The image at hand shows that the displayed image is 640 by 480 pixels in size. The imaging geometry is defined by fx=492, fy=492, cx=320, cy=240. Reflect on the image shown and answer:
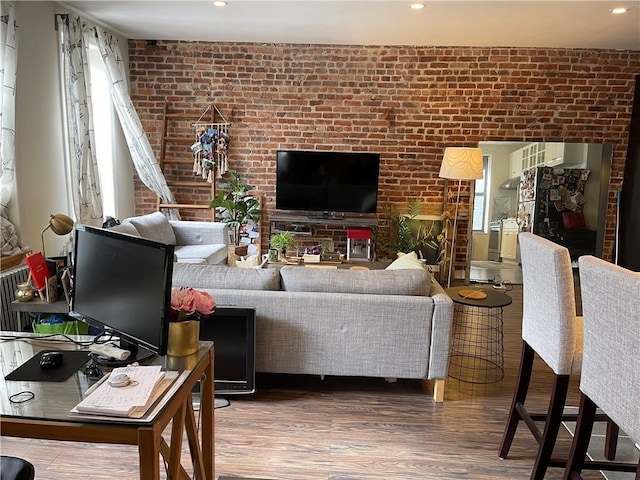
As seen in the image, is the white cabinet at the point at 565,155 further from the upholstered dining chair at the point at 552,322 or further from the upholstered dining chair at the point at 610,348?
the upholstered dining chair at the point at 610,348

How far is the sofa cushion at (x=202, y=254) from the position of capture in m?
4.50

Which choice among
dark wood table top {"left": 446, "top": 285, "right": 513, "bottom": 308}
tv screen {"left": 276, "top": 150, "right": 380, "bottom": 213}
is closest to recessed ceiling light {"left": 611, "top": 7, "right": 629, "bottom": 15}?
tv screen {"left": 276, "top": 150, "right": 380, "bottom": 213}

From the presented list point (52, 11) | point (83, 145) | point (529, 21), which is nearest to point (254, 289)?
point (83, 145)

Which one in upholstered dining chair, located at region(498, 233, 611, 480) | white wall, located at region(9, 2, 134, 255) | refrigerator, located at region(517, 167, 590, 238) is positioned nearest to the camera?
upholstered dining chair, located at region(498, 233, 611, 480)

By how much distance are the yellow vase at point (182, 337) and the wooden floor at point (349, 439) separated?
0.87 meters

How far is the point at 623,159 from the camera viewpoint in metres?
5.68

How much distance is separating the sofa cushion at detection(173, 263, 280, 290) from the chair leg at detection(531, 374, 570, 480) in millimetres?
1486

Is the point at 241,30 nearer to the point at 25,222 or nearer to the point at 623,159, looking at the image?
the point at 25,222

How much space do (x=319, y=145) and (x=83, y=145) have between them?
102 inches

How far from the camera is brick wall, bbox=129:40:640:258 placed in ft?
18.3

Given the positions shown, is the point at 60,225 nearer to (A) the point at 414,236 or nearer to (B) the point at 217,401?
(B) the point at 217,401

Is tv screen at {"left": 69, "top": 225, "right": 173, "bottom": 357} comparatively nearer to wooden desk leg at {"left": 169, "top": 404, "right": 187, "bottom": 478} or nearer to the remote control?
the remote control

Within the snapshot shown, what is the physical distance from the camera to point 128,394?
1.30 metres

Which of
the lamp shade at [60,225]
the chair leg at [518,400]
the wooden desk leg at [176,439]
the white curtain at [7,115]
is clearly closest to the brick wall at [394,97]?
the white curtain at [7,115]
